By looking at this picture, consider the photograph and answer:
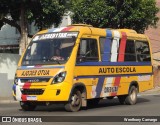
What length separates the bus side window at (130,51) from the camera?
19156 mm

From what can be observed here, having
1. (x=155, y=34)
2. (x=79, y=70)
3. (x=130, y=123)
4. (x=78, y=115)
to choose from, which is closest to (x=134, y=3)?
(x=79, y=70)

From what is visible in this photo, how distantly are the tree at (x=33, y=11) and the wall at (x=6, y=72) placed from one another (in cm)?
147

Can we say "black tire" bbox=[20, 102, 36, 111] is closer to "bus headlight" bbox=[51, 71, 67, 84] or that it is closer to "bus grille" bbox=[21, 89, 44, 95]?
"bus grille" bbox=[21, 89, 44, 95]

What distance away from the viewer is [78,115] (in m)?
14.8

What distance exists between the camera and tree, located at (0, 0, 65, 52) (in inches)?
922

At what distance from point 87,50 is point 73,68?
44.6 inches

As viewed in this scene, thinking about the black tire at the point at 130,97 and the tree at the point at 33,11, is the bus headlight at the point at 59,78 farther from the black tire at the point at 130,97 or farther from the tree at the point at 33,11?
the tree at the point at 33,11

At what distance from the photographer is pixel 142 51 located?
20.5 meters

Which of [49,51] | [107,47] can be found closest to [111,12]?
[107,47]

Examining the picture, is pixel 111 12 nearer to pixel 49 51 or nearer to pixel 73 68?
pixel 49 51

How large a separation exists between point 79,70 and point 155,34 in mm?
33071

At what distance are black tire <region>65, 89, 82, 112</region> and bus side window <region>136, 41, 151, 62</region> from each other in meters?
4.71

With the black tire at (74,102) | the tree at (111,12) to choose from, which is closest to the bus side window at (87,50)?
A: the black tire at (74,102)

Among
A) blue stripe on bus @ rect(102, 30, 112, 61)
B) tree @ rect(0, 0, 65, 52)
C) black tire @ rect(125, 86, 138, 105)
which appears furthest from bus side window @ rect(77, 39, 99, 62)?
tree @ rect(0, 0, 65, 52)
